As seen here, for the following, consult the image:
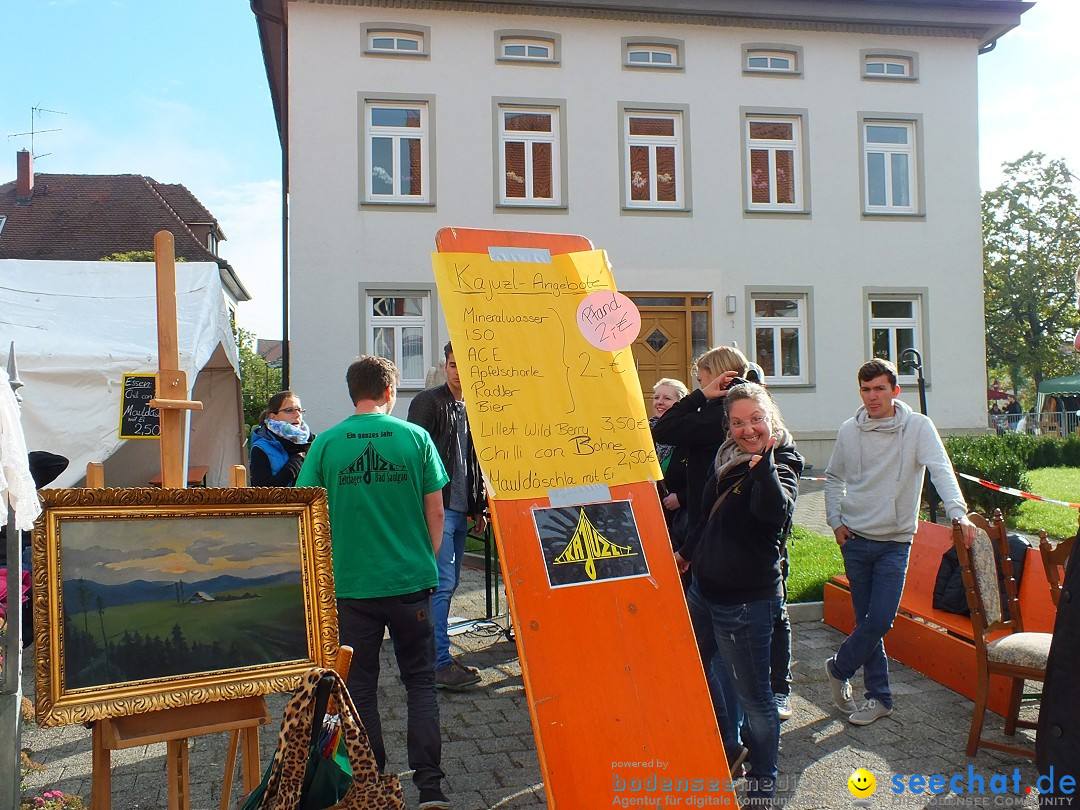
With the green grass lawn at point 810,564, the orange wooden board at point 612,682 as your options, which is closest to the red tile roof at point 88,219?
the green grass lawn at point 810,564

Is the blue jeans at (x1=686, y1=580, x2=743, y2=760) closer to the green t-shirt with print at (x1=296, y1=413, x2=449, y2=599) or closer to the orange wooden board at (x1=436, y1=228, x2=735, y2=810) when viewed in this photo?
the orange wooden board at (x1=436, y1=228, x2=735, y2=810)

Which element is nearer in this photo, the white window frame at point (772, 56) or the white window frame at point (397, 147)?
the white window frame at point (397, 147)

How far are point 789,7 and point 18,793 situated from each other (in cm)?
1586

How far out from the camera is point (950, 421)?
15.4m

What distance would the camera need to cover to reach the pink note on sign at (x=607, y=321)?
3.76 m

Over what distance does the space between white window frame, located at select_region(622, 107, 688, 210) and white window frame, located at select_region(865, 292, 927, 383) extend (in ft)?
12.7

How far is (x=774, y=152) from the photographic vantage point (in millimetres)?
15406

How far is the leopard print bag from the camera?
92.6 inches

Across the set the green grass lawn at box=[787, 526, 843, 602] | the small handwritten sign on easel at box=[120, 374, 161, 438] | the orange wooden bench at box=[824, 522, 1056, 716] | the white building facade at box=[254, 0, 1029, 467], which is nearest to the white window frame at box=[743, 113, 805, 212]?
the white building facade at box=[254, 0, 1029, 467]

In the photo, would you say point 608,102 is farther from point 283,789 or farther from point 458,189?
point 283,789

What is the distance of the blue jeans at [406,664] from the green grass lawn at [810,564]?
2.76 meters

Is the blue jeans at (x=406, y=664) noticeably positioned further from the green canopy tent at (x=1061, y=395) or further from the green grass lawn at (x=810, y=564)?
the green canopy tent at (x=1061, y=395)

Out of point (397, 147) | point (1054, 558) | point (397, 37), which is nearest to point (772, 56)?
point (397, 37)

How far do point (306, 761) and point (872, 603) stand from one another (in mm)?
2866
